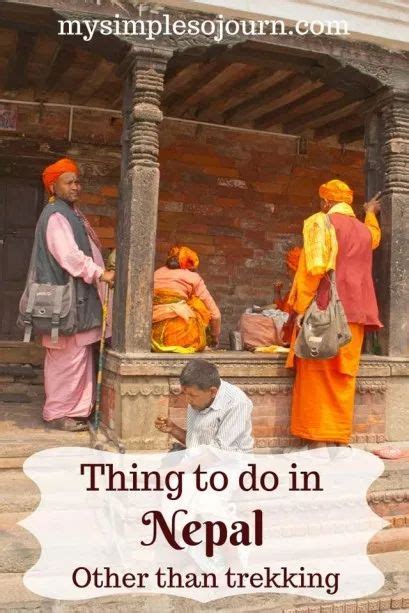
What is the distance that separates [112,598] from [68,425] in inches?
73.7

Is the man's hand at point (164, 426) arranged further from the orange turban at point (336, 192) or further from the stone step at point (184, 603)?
the orange turban at point (336, 192)

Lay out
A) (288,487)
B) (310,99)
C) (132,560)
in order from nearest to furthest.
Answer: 1. (132,560)
2. (288,487)
3. (310,99)

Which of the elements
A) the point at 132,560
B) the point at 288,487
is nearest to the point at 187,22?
the point at 288,487

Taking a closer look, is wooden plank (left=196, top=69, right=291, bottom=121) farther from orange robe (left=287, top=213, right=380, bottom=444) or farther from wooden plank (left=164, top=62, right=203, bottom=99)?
orange robe (left=287, top=213, right=380, bottom=444)

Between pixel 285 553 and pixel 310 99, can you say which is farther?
pixel 310 99

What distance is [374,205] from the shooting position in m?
5.75

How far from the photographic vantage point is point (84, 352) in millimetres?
5445

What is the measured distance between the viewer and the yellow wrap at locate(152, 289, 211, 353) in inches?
210

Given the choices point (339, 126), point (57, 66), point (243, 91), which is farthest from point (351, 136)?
point (57, 66)

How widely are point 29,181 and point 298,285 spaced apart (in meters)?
3.72

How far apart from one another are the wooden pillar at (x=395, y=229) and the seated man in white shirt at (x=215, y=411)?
7.57ft

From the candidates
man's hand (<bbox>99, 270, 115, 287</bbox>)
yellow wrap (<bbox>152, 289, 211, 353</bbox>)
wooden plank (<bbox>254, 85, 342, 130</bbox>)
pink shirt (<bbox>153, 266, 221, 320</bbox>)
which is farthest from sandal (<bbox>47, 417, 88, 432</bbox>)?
wooden plank (<bbox>254, 85, 342, 130</bbox>)

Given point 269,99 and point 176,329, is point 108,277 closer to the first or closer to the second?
point 176,329

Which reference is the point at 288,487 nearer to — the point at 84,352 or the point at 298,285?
the point at 298,285
